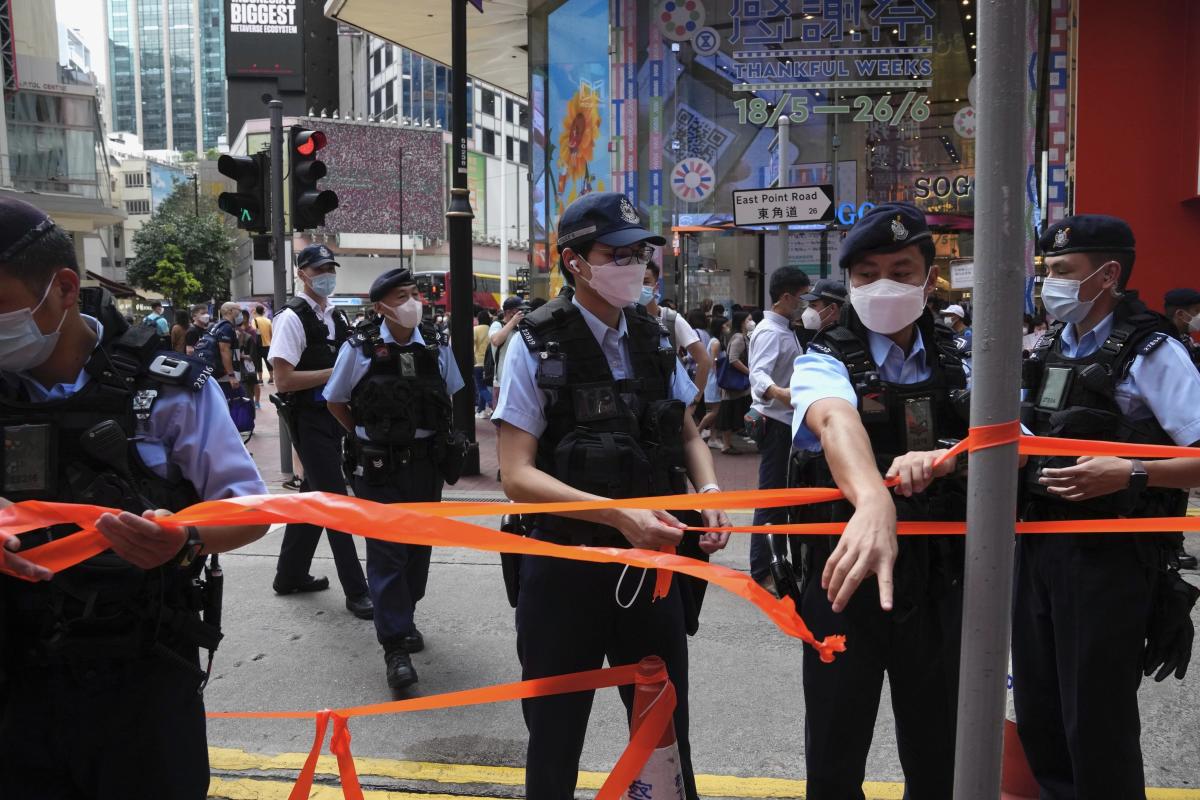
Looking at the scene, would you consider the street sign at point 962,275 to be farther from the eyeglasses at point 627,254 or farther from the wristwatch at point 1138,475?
the eyeglasses at point 627,254

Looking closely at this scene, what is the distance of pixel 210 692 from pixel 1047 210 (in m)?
13.1

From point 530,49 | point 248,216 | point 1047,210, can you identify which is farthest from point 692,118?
point 248,216

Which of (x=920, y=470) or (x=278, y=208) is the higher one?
(x=278, y=208)

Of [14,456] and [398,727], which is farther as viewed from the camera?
[398,727]

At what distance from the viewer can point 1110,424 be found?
10.2 feet

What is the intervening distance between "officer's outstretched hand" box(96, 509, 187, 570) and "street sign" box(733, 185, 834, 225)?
7.23m

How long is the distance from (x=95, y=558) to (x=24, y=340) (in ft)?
1.74

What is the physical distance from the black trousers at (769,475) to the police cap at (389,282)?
2685mm

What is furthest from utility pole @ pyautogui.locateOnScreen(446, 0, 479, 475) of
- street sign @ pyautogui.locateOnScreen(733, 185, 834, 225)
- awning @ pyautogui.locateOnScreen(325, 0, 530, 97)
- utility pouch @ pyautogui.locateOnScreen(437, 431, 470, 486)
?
awning @ pyautogui.locateOnScreen(325, 0, 530, 97)

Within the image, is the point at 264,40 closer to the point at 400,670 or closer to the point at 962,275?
the point at 962,275

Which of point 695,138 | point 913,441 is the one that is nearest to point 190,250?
point 695,138

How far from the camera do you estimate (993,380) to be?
5.60 ft

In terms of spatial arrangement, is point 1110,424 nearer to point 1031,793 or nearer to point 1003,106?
point 1031,793

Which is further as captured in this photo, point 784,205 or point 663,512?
point 784,205
